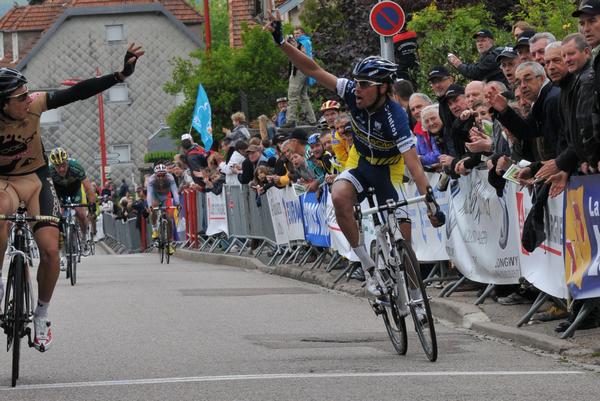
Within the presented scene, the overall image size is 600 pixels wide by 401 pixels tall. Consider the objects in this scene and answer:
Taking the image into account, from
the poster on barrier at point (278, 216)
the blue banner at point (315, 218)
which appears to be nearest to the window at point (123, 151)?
the poster on barrier at point (278, 216)

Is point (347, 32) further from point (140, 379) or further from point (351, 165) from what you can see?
point (140, 379)

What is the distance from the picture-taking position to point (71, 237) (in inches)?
867

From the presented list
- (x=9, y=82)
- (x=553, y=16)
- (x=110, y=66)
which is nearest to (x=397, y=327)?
(x=9, y=82)

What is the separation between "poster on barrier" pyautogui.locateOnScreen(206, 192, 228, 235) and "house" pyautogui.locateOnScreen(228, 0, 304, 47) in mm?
8082

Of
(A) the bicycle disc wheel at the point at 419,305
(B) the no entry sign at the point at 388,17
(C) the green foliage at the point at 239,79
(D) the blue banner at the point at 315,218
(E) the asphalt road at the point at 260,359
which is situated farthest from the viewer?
(C) the green foliage at the point at 239,79

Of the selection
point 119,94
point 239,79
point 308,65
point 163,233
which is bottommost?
point 163,233

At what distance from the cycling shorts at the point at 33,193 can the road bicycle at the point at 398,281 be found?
2.18 meters

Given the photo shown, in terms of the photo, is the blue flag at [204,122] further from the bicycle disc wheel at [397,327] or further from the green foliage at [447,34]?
the bicycle disc wheel at [397,327]

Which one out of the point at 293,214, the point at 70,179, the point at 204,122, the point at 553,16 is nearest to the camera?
the point at 553,16

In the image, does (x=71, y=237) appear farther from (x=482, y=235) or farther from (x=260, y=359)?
(x=260, y=359)

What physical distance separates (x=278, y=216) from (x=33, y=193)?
12933 millimetres

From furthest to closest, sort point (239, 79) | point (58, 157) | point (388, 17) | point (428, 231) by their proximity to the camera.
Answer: point (239, 79), point (58, 157), point (388, 17), point (428, 231)

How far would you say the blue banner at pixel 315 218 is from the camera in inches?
765

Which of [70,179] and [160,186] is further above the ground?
[70,179]
